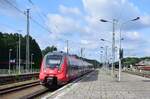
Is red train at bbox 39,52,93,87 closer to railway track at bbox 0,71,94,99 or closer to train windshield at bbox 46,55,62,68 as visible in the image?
train windshield at bbox 46,55,62,68

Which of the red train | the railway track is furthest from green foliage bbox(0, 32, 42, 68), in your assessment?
the railway track

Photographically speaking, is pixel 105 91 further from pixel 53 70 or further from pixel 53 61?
pixel 53 61

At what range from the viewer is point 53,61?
3541 cm

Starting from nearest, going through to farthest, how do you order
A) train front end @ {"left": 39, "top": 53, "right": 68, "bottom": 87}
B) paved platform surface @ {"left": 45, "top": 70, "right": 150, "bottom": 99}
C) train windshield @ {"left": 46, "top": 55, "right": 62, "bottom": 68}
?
paved platform surface @ {"left": 45, "top": 70, "right": 150, "bottom": 99}, train front end @ {"left": 39, "top": 53, "right": 68, "bottom": 87}, train windshield @ {"left": 46, "top": 55, "right": 62, "bottom": 68}

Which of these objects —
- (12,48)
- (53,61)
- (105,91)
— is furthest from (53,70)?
(12,48)

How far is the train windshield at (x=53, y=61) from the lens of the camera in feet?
115

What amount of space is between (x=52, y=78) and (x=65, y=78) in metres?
2.41

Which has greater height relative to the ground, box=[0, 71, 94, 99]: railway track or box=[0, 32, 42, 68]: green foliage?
box=[0, 32, 42, 68]: green foliage

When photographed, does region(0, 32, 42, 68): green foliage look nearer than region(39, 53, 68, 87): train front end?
No

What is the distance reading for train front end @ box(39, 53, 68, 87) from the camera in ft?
113

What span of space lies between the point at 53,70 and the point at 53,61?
0.99 meters

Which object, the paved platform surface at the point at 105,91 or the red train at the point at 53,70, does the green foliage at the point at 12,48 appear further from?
the paved platform surface at the point at 105,91

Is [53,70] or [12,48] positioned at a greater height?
[12,48]

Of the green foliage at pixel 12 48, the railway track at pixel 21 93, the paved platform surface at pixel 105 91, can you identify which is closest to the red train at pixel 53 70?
the railway track at pixel 21 93
